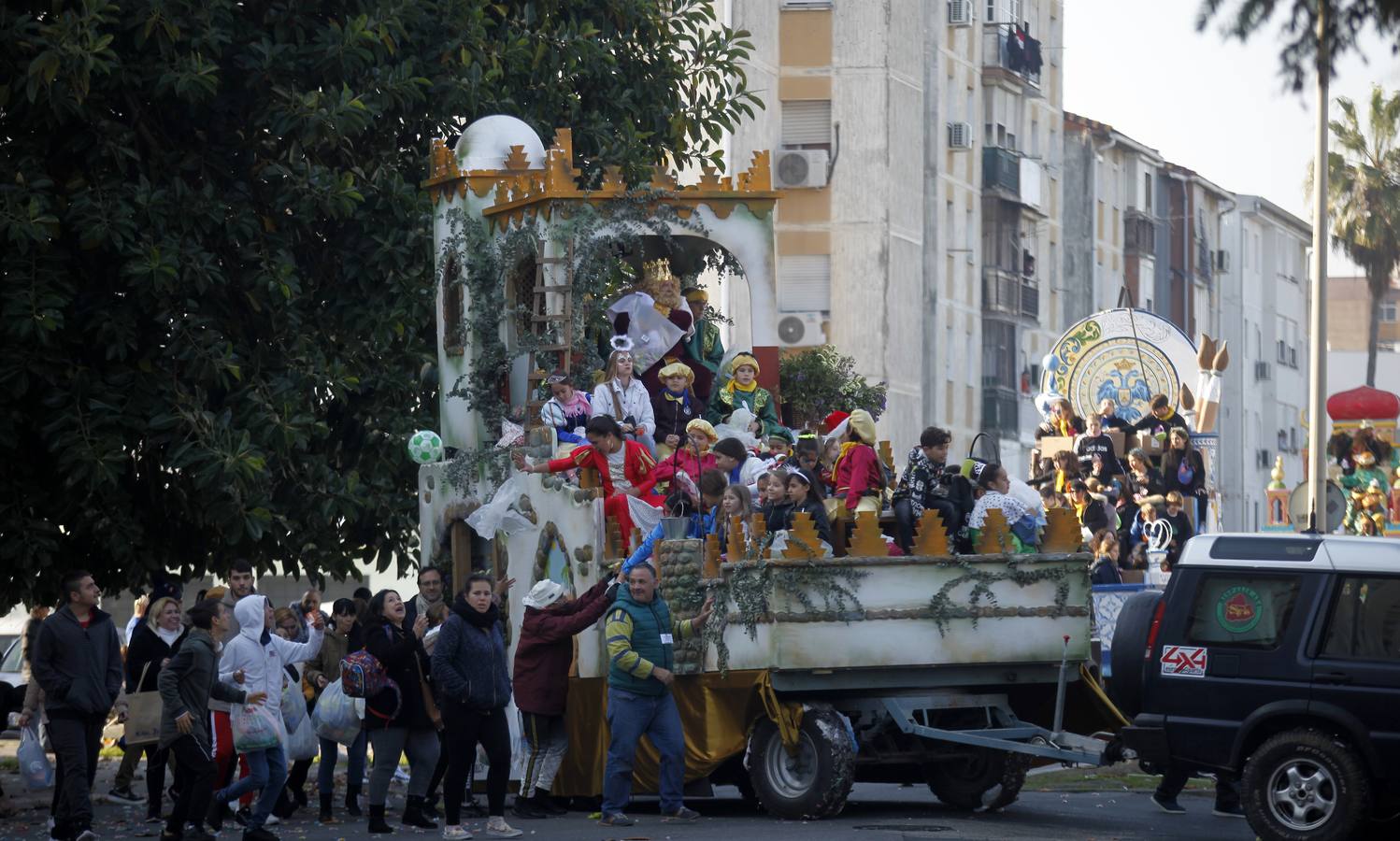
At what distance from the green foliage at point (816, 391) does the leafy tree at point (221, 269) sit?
3720mm

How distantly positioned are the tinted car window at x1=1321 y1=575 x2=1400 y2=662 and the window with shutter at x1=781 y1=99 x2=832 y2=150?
128 ft

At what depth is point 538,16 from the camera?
91.2ft

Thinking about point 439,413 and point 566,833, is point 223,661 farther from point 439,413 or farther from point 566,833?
point 439,413

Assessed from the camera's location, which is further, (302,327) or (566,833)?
(302,327)

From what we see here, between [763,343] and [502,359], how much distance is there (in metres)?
2.40

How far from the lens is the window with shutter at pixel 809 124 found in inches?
2141

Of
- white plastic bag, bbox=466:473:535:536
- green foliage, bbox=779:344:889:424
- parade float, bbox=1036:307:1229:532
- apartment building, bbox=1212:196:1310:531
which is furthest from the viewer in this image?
apartment building, bbox=1212:196:1310:531

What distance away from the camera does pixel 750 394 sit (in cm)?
2212

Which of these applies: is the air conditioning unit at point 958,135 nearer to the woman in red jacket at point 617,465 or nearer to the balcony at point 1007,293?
the balcony at point 1007,293

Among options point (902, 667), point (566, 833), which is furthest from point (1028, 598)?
point (566, 833)

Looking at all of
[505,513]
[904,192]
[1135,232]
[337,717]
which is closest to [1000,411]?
[904,192]

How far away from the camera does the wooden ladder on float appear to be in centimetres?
2181

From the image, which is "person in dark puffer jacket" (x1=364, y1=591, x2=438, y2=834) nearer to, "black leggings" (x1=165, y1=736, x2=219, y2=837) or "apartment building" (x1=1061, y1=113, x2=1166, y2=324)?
"black leggings" (x1=165, y1=736, x2=219, y2=837)

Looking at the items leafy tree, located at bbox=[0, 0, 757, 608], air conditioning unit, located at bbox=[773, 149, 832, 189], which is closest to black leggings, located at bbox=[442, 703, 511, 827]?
leafy tree, located at bbox=[0, 0, 757, 608]
